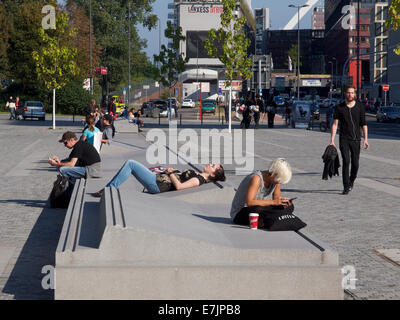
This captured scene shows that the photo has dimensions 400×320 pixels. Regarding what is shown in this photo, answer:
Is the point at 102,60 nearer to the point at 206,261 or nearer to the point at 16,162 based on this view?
the point at 16,162

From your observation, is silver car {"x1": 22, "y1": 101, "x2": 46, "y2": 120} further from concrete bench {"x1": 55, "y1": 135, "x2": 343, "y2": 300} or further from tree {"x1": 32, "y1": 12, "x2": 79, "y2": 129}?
concrete bench {"x1": 55, "y1": 135, "x2": 343, "y2": 300}

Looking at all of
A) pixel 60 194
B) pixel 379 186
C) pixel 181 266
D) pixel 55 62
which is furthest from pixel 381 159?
pixel 55 62

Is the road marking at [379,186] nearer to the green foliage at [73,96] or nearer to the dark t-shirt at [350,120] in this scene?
the dark t-shirt at [350,120]

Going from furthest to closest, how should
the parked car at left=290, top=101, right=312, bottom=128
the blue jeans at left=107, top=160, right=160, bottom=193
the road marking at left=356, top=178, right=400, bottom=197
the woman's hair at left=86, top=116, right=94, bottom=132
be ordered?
1. the parked car at left=290, top=101, right=312, bottom=128
2. the woman's hair at left=86, top=116, right=94, bottom=132
3. the road marking at left=356, top=178, right=400, bottom=197
4. the blue jeans at left=107, top=160, right=160, bottom=193

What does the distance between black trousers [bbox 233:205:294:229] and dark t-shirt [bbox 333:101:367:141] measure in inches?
238

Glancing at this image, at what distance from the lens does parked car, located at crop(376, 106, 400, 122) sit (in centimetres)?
6488

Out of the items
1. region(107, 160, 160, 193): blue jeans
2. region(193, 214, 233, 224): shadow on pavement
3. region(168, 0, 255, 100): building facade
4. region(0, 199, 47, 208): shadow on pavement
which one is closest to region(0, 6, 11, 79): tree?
region(168, 0, 255, 100): building facade

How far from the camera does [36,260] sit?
24.5ft

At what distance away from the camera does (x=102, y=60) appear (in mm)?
104188

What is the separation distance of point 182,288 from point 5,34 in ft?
251

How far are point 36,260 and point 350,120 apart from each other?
23.2 feet
